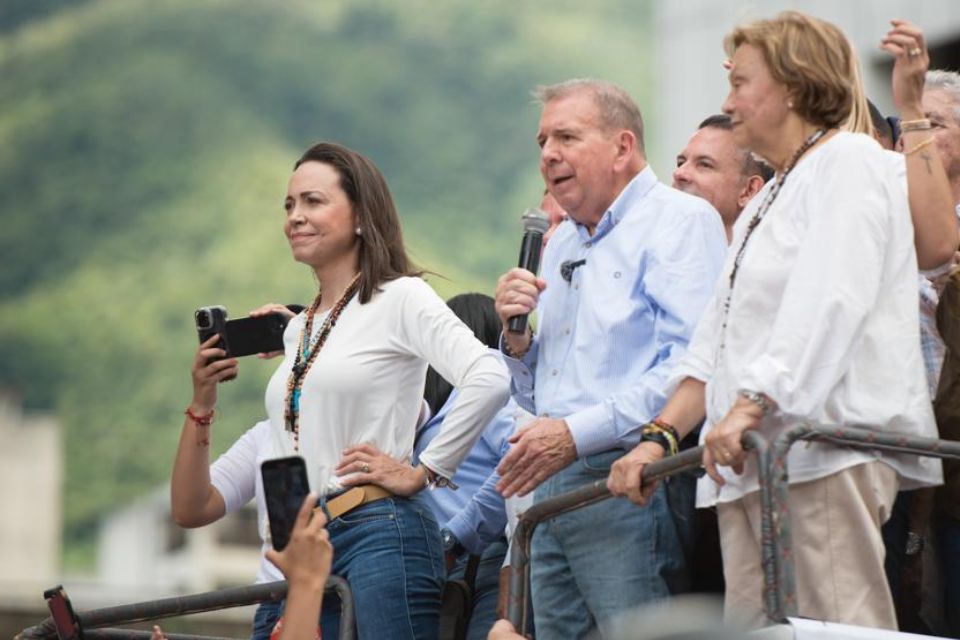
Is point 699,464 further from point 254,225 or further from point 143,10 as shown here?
point 143,10

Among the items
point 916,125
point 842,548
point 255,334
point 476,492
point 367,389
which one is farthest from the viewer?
point 476,492

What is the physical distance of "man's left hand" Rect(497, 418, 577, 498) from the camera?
5.84 m

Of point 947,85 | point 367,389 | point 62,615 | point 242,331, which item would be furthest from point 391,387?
point 947,85

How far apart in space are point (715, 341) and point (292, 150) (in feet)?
148

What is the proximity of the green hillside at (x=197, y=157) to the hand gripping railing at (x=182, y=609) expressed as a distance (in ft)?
115

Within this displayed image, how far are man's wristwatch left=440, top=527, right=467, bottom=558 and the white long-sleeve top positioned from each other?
1.57 m

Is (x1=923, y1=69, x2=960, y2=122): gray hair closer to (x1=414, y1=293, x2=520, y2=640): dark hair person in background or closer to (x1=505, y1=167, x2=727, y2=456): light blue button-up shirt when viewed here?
(x1=505, y1=167, x2=727, y2=456): light blue button-up shirt

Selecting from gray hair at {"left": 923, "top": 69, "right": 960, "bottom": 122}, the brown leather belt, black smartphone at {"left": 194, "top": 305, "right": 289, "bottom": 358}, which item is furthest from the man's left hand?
gray hair at {"left": 923, "top": 69, "right": 960, "bottom": 122}

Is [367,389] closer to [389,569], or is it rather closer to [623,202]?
[389,569]

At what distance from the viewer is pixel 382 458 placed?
6.00m

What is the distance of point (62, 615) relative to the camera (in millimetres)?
6316

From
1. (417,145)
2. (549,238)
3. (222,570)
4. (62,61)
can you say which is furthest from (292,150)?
(549,238)

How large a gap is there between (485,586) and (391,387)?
1.00 meters

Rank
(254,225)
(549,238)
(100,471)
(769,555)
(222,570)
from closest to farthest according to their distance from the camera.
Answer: (769,555) → (549,238) → (222,570) → (100,471) → (254,225)
